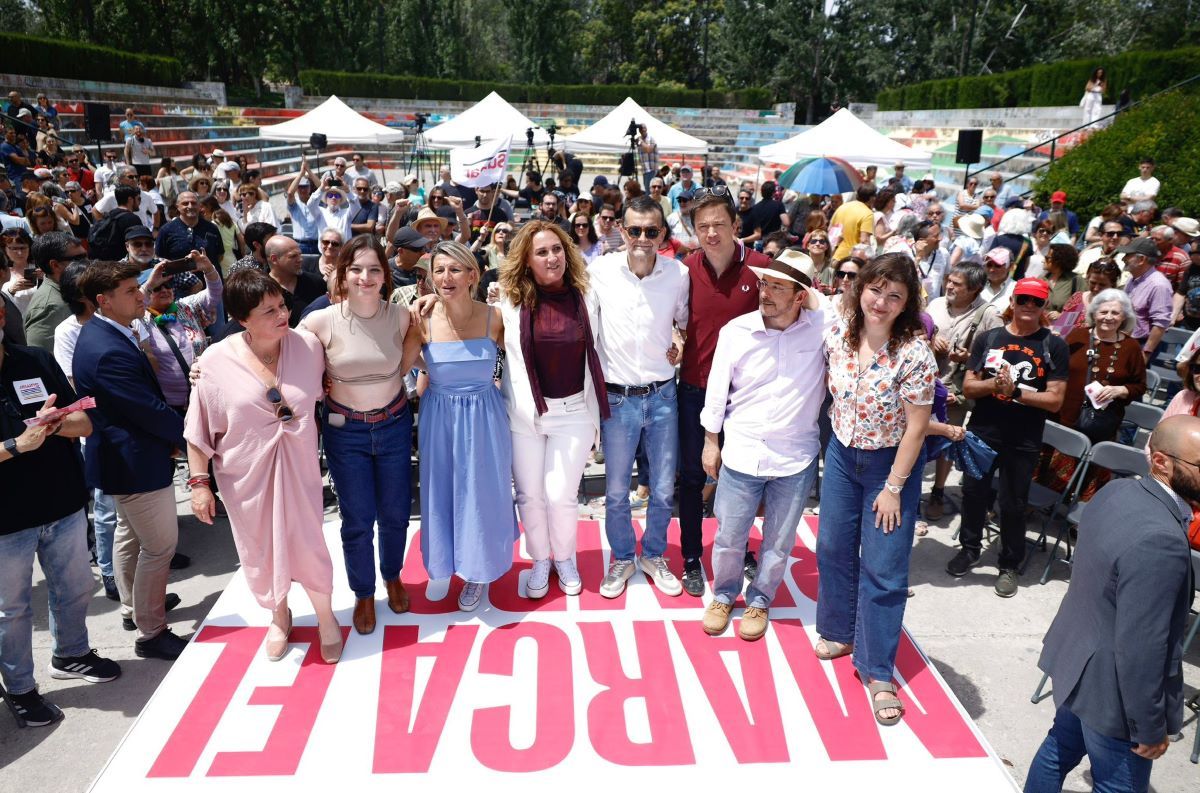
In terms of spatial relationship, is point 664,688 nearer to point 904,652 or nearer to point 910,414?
point 904,652

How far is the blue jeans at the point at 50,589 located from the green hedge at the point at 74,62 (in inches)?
883

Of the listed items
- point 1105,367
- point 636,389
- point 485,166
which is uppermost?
point 485,166

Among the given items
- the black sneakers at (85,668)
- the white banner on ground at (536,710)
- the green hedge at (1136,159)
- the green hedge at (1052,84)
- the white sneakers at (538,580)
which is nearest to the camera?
the white banner on ground at (536,710)

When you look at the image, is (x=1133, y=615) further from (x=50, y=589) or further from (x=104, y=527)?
A: (x=104, y=527)

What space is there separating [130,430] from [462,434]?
1.56 metres

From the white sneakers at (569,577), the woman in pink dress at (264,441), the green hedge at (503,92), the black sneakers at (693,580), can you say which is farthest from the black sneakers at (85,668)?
the green hedge at (503,92)

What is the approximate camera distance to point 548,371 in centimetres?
371

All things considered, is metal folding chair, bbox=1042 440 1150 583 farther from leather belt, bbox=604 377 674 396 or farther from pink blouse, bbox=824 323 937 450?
leather belt, bbox=604 377 674 396

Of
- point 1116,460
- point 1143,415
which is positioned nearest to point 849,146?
point 1143,415

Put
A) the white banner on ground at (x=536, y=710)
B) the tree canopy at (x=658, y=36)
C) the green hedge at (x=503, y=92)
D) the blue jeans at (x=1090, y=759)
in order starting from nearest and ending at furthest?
the blue jeans at (x=1090, y=759) → the white banner on ground at (x=536, y=710) → the tree canopy at (x=658, y=36) → the green hedge at (x=503, y=92)

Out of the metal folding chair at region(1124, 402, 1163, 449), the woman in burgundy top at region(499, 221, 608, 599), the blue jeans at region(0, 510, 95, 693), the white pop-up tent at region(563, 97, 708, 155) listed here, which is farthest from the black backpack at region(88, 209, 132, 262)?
the white pop-up tent at region(563, 97, 708, 155)

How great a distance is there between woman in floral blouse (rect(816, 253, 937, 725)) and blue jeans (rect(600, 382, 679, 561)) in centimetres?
86

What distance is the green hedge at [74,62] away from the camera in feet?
65.3

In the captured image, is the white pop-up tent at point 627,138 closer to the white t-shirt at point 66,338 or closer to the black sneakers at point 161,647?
the white t-shirt at point 66,338
